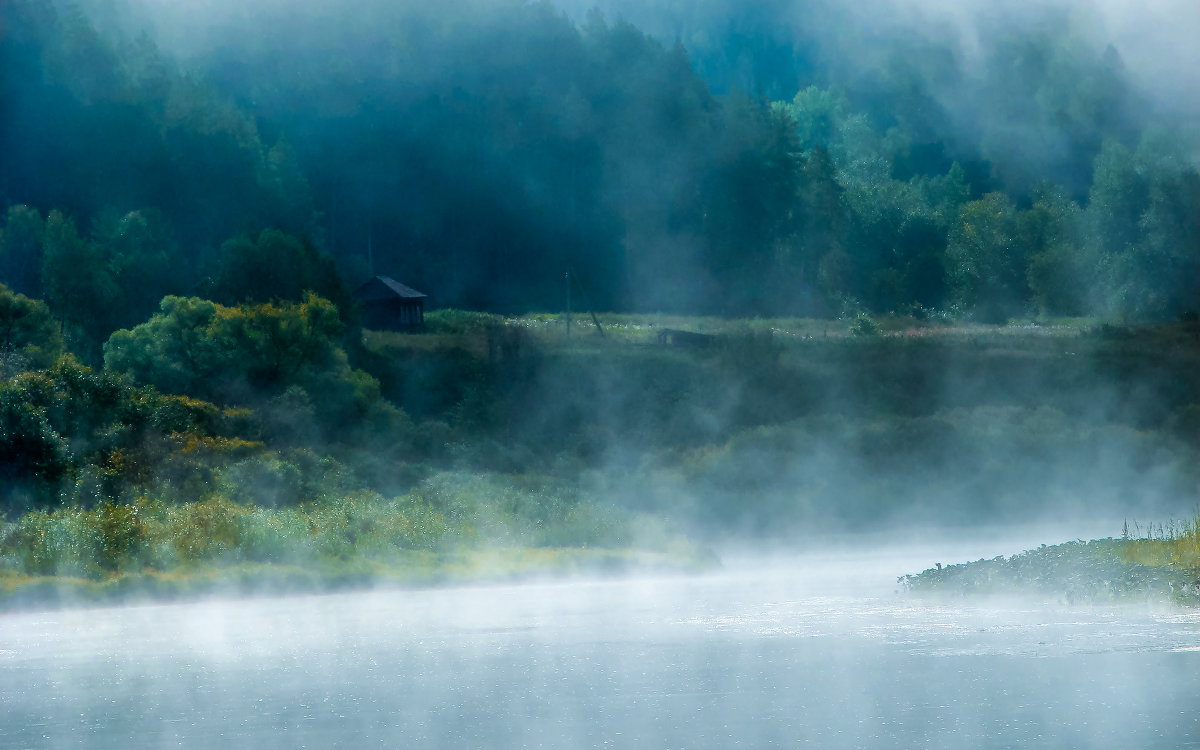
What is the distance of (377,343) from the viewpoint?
161 feet

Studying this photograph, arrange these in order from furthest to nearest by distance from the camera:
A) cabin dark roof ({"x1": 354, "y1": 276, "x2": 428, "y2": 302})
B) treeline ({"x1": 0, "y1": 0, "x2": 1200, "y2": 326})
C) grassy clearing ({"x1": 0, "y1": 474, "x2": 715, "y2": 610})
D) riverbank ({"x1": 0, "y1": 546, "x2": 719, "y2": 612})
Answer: treeline ({"x1": 0, "y1": 0, "x2": 1200, "y2": 326}) → cabin dark roof ({"x1": 354, "y1": 276, "x2": 428, "y2": 302}) → grassy clearing ({"x1": 0, "y1": 474, "x2": 715, "y2": 610}) → riverbank ({"x1": 0, "y1": 546, "x2": 719, "y2": 612})

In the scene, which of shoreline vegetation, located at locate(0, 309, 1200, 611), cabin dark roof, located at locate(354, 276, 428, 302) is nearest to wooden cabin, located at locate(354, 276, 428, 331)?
cabin dark roof, located at locate(354, 276, 428, 302)

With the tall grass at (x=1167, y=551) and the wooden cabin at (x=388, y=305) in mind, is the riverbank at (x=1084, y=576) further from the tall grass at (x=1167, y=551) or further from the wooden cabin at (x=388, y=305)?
the wooden cabin at (x=388, y=305)

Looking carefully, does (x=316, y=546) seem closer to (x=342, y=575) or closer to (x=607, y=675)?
(x=342, y=575)

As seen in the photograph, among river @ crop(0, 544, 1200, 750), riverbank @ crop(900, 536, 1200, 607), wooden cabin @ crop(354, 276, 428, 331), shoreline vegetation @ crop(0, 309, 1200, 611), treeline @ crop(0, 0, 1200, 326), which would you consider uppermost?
treeline @ crop(0, 0, 1200, 326)

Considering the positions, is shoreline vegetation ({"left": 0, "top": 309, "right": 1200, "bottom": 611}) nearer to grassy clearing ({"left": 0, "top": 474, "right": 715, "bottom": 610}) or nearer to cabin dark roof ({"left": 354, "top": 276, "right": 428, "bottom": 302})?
Answer: grassy clearing ({"left": 0, "top": 474, "right": 715, "bottom": 610})

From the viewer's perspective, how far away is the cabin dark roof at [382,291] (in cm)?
5416

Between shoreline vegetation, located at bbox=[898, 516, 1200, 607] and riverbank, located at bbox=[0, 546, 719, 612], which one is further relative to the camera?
riverbank, located at bbox=[0, 546, 719, 612]

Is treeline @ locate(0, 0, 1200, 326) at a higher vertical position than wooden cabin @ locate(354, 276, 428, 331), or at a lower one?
higher

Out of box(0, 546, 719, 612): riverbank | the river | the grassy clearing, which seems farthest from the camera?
the grassy clearing

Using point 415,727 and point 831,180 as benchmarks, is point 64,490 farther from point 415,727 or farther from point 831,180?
point 831,180

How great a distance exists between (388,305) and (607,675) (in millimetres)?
39482

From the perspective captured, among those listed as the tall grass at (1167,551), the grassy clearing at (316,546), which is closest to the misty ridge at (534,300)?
the grassy clearing at (316,546)

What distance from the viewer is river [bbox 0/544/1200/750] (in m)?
13.5
